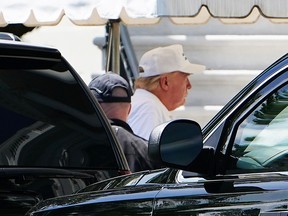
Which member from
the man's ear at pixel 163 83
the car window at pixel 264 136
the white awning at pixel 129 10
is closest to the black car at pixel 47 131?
the car window at pixel 264 136

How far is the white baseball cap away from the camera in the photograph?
315 inches

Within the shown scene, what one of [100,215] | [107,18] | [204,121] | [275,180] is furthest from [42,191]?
[204,121]

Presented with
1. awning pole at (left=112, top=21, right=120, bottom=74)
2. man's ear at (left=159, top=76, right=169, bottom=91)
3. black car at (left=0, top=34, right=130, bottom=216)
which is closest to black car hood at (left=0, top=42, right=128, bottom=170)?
black car at (left=0, top=34, right=130, bottom=216)

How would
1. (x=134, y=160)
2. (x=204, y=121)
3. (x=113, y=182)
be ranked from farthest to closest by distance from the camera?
(x=204, y=121) → (x=134, y=160) → (x=113, y=182)

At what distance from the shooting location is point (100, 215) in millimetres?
3697

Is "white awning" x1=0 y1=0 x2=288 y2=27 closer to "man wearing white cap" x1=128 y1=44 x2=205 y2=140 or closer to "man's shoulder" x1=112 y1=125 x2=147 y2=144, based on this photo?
"man wearing white cap" x1=128 y1=44 x2=205 y2=140

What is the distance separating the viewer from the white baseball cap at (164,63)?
26.2ft

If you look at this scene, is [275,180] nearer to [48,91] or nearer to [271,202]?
[271,202]

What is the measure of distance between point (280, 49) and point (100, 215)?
25.1 ft

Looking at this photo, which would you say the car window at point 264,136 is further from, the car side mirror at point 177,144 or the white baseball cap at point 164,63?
the white baseball cap at point 164,63

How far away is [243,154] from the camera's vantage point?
11.8 feet

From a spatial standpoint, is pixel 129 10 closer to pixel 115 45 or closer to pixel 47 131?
pixel 115 45

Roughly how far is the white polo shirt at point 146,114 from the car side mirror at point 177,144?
3935 mm

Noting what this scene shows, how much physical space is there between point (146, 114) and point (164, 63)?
0.61 meters
